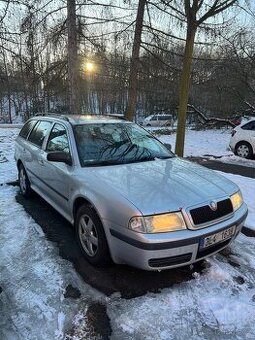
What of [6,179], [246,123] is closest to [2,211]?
[6,179]

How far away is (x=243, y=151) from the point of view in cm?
1205

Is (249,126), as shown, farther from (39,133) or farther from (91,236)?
(91,236)

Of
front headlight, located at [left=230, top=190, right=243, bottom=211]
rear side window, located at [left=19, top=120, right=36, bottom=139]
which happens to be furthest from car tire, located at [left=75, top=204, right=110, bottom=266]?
rear side window, located at [left=19, top=120, right=36, bottom=139]

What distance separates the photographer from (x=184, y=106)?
27.2 ft

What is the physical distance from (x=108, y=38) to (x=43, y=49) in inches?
72.5

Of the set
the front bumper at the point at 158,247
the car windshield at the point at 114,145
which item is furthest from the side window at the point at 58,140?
the front bumper at the point at 158,247

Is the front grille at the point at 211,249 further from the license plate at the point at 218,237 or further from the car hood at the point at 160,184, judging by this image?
the car hood at the point at 160,184

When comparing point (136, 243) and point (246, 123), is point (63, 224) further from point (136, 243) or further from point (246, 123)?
point (246, 123)

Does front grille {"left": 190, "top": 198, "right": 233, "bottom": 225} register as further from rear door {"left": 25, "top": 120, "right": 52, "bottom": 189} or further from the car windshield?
rear door {"left": 25, "top": 120, "right": 52, "bottom": 189}

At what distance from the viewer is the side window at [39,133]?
5350 millimetres

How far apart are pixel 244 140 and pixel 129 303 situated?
10013 mm

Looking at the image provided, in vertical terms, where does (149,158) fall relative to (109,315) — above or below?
above

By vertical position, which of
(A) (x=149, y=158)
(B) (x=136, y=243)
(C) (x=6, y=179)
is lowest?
(C) (x=6, y=179)

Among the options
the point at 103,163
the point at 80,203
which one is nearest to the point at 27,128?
the point at 103,163
